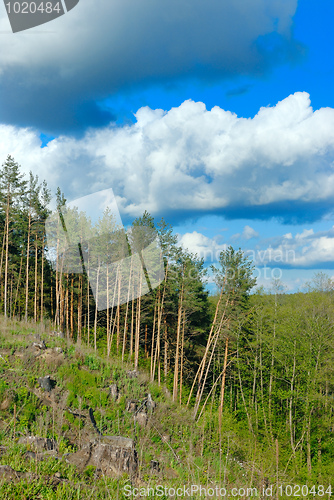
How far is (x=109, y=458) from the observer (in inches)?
276

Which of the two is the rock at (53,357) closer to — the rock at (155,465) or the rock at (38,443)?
the rock at (38,443)

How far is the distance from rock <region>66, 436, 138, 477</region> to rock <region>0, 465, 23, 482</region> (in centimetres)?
195

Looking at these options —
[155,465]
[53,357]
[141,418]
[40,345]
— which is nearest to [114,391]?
[141,418]

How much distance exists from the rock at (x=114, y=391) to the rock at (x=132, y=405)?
2.16 ft

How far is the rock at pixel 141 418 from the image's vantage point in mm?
11758

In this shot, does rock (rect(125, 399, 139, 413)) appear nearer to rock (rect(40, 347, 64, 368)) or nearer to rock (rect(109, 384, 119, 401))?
→ rock (rect(109, 384, 119, 401))

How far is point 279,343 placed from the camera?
25.2 metres

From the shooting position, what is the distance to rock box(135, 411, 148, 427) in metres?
11.8

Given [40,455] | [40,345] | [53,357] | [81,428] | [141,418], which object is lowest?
[141,418]

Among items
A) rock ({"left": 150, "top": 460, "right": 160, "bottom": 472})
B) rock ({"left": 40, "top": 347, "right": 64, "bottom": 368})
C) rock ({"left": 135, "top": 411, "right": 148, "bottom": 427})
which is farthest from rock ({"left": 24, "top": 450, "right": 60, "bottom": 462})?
rock ({"left": 40, "top": 347, "right": 64, "bottom": 368})

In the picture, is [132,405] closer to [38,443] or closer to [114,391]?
[114,391]

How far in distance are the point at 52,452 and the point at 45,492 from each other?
6.30 ft

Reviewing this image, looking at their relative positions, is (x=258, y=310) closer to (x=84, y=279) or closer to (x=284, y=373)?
(x=284, y=373)

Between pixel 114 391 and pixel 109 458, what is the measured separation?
A: 6424 mm
